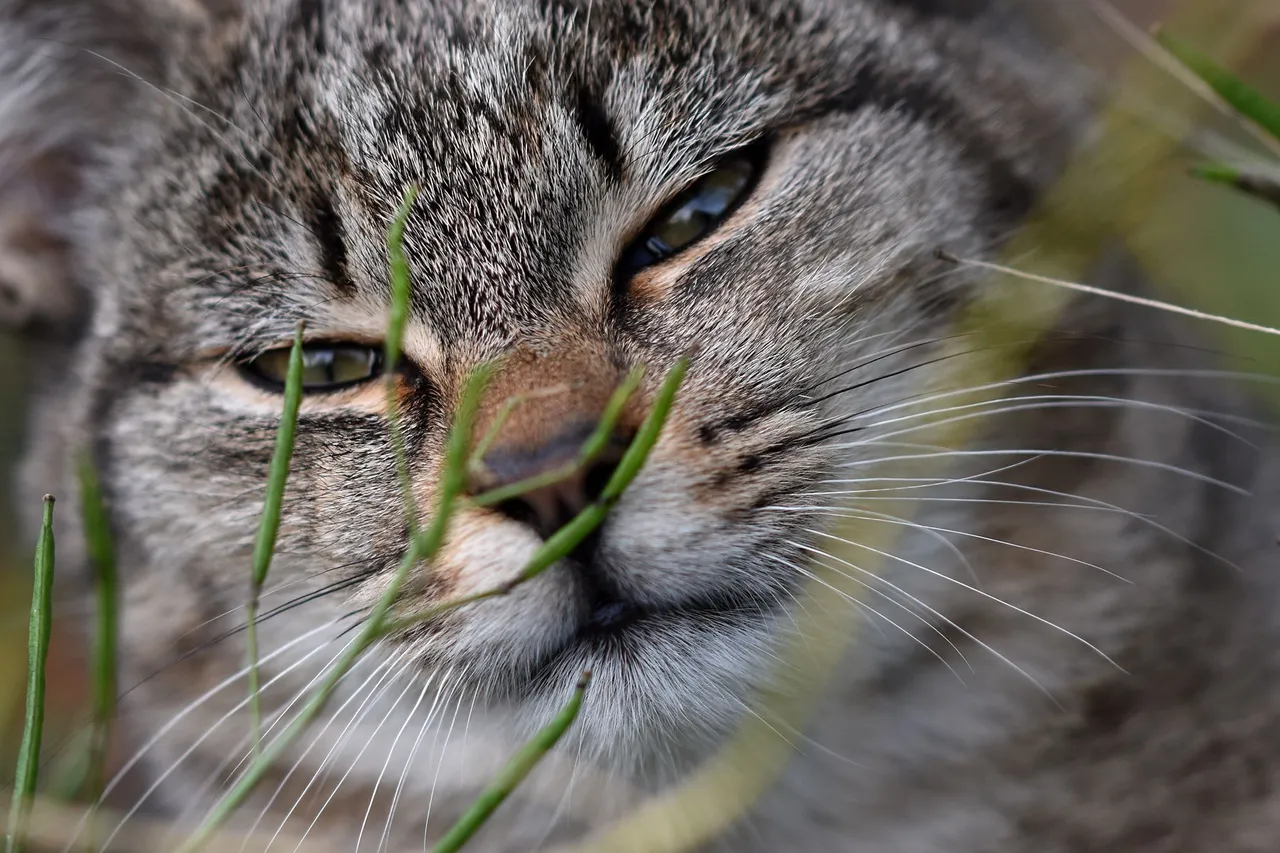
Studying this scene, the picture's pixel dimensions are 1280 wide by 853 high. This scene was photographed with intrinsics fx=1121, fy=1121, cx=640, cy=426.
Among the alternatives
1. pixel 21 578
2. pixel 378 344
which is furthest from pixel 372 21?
pixel 21 578

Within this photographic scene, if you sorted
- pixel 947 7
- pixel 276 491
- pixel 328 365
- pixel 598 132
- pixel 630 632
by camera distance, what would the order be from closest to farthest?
pixel 276 491
pixel 630 632
pixel 598 132
pixel 328 365
pixel 947 7

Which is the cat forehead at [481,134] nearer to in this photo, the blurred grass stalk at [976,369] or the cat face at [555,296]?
the cat face at [555,296]

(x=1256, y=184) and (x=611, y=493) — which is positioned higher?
(x=1256, y=184)

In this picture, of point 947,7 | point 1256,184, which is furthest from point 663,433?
point 947,7

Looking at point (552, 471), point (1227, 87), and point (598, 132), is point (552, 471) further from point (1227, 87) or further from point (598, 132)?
point (1227, 87)

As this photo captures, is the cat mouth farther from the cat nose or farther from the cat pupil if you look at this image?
the cat pupil

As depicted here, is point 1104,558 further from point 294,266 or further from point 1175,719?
point 294,266
